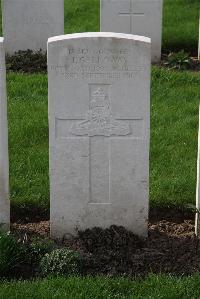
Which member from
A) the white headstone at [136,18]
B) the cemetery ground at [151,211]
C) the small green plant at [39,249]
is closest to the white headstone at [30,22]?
the white headstone at [136,18]

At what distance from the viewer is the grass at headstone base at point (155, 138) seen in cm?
661

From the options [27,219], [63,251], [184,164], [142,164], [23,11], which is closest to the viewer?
[63,251]

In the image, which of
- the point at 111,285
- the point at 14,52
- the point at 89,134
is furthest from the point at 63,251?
the point at 14,52

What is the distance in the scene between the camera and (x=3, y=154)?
18.5 ft

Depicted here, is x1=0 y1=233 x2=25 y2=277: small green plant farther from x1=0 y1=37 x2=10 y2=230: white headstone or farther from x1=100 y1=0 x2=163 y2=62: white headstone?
x1=100 y1=0 x2=163 y2=62: white headstone

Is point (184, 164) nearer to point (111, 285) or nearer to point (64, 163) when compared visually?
point (64, 163)

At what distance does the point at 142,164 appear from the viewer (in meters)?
5.64

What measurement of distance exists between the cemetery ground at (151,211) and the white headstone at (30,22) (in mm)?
1331

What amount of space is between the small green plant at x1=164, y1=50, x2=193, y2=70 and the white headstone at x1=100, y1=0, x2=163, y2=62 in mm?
397

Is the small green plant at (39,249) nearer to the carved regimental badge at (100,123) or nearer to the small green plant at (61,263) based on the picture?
the small green plant at (61,263)

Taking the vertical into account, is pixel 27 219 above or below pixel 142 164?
below

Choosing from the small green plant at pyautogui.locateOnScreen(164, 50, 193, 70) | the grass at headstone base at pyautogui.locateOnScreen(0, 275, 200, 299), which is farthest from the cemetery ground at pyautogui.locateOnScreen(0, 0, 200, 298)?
the small green plant at pyautogui.locateOnScreen(164, 50, 193, 70)

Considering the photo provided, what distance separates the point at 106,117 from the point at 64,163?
47 cm

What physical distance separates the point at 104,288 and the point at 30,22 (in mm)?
6695
